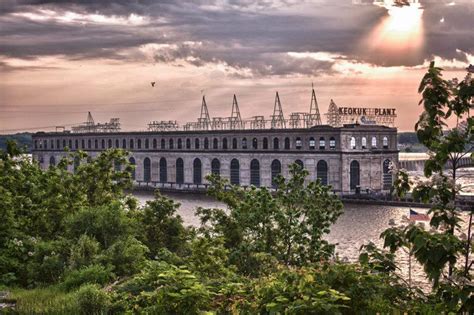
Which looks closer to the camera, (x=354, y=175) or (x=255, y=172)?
(x=354, y=175)

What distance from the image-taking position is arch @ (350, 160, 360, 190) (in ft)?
287

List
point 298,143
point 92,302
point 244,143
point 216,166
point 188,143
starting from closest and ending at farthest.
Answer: point 92,302
point 298,143
point 244,143
point 216,166
point 188,143

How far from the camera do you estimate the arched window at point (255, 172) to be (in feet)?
325

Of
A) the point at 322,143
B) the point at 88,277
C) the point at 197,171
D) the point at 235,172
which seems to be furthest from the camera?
the point at 197,171

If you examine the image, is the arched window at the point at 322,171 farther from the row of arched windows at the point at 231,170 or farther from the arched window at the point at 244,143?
the arched window at the point at 244,143

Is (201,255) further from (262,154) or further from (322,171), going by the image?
(262,154)

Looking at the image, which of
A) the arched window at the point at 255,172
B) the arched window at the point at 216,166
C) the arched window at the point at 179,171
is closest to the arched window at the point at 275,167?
the arched window at the point at 255,172

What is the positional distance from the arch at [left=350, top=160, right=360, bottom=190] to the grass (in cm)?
7480

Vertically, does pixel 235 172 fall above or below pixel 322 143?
below

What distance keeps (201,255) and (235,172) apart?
271 ft

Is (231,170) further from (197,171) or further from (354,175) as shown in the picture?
(354,175)

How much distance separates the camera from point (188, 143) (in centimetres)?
11269

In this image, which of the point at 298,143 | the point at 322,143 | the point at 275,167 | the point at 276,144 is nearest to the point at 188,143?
the point at 276,144

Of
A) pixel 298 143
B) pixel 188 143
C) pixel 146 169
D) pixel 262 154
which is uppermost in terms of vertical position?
pixel 298 143
